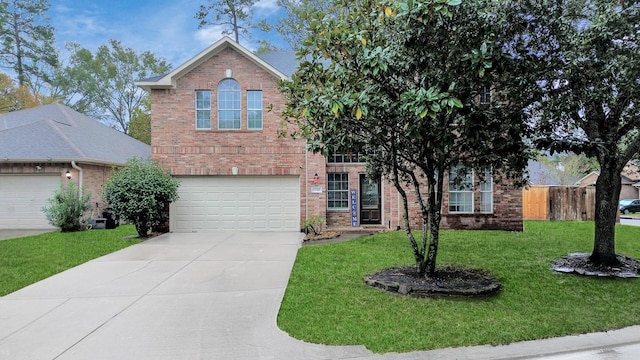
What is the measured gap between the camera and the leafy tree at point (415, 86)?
4.82m

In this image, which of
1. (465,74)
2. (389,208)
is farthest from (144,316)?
(389,208)

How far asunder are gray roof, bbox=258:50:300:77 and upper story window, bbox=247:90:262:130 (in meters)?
1.68

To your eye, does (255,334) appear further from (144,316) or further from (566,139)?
(566,139)

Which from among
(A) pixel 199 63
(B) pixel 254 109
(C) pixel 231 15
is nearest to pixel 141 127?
(C) pixel 231 15

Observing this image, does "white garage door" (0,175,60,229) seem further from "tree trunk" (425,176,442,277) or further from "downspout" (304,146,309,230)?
"tree trunk" (425,176,442,277)

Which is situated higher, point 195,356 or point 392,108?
point 392,108

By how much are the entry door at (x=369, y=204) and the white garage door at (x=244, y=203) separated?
90.9 inches

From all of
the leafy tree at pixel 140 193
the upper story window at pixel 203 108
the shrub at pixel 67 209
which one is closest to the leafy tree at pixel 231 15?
the upper story window at pixel 203 108

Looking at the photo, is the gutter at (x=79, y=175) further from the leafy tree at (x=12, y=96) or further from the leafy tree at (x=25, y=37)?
the leafy tree at (x=25, y=37)

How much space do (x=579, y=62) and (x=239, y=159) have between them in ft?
33.9

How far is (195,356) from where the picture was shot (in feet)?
12.8

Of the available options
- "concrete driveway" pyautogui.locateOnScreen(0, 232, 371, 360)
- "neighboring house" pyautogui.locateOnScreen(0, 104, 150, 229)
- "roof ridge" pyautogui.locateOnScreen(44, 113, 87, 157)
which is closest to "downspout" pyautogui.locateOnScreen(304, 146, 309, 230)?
"concrete driveway" pyautogui.locateOnScreen(0, 232, 371, 360)

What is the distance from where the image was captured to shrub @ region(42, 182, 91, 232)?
13422mm

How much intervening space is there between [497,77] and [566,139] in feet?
8.28
